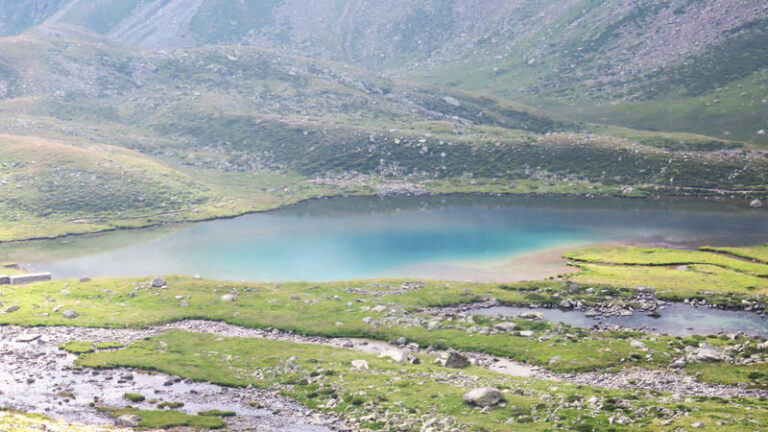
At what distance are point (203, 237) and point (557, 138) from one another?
96.7m

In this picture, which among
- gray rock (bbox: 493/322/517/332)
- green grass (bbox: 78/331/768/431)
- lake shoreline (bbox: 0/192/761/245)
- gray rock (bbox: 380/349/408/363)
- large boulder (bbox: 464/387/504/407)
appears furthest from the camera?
lake shoreline (bbox: 0/192/761/245)

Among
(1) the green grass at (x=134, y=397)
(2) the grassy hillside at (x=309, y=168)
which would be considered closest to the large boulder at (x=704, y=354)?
(1) the green grass at (x=134, y=397)

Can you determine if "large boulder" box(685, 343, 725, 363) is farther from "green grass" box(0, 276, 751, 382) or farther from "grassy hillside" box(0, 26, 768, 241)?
"grassy hillside" box(0, 26, 768, 241)

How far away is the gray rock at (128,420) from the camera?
A: 156ft

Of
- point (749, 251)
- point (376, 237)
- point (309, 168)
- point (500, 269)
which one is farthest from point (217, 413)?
point (309, 168)

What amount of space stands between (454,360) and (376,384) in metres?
7.74

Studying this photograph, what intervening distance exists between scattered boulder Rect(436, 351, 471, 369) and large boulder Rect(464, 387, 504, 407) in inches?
355

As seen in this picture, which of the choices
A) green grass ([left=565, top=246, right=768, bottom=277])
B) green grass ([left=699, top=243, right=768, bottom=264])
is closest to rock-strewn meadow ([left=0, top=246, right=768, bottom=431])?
green grass ([left=565, top=246, right=768, bottom=277])

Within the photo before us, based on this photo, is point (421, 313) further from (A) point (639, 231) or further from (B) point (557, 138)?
(B) point (557, 138)

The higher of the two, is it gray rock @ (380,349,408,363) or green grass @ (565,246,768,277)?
green grass @ (565,246,768,277)

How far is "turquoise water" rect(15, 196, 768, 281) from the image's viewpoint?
102 m

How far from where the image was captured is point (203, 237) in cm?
12388

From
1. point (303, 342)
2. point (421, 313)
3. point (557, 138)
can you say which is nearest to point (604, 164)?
point (557, 138)

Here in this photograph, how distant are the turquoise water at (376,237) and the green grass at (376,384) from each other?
105 ft
